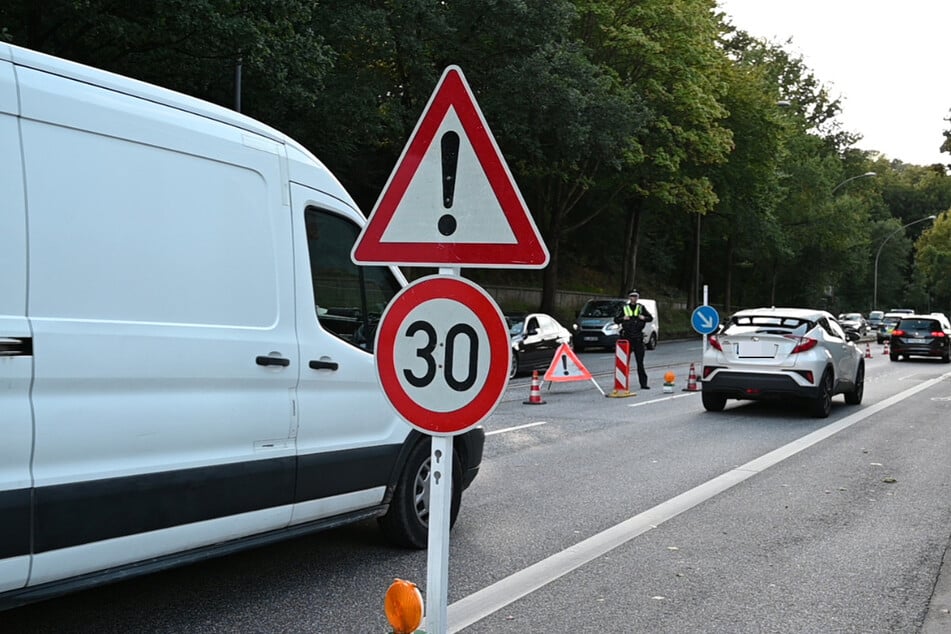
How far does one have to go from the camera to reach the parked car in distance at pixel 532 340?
2062cm

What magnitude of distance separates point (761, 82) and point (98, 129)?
1716 inches

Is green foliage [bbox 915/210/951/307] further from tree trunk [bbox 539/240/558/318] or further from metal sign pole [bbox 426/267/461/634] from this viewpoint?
metal sign pole [bbox 426/267/461/634]

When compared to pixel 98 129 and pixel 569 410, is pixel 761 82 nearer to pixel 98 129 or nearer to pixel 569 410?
pixel 569 410

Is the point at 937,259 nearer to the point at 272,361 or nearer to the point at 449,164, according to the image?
the point at 272,361

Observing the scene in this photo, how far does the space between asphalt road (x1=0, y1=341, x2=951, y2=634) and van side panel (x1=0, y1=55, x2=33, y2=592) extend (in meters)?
0.96

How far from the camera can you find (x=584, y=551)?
6129 millimetres

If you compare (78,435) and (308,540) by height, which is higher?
(78,435)

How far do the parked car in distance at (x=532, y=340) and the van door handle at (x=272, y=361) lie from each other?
1546 cm

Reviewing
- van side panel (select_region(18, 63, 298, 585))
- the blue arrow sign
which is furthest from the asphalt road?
the blue arrow sign

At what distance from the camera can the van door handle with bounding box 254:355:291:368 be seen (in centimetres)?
472

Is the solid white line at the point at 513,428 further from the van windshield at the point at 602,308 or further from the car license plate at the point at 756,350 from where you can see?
the van windshield at the point at 602,308

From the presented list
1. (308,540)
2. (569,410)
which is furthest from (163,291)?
(569,410)

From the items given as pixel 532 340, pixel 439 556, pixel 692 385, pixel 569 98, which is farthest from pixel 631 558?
pixel 569 98

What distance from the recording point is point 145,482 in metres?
4.15
